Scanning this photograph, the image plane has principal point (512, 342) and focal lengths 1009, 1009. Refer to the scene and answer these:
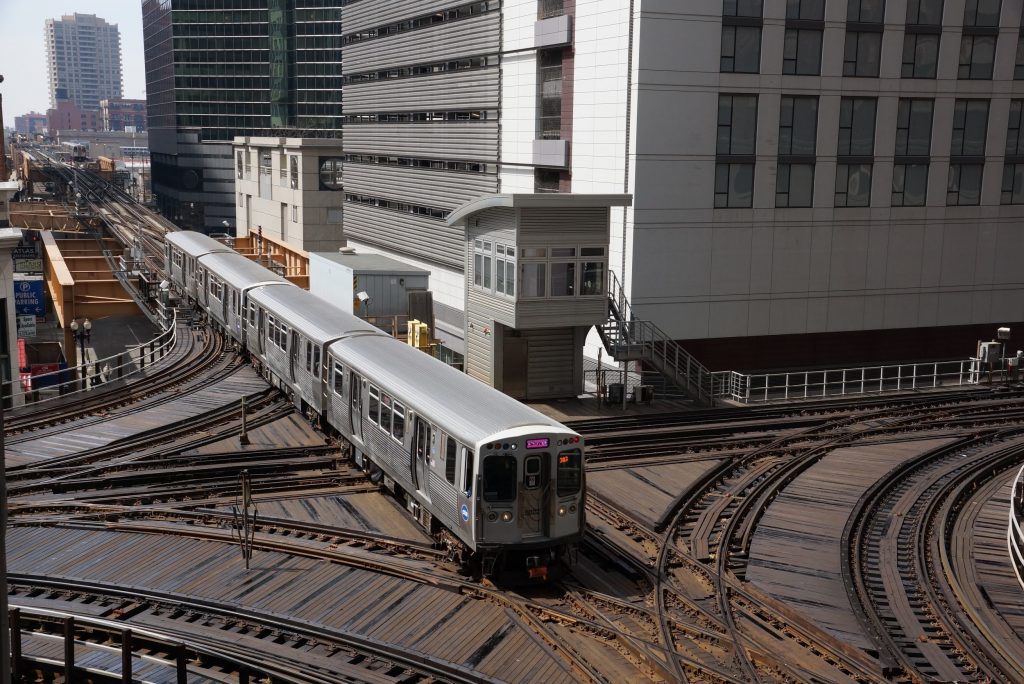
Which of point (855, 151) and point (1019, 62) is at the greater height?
point (1019, 62)

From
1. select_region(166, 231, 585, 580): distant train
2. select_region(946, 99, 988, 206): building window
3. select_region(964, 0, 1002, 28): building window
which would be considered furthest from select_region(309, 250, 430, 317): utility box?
select_region(964, 0, 1002, 28): building window

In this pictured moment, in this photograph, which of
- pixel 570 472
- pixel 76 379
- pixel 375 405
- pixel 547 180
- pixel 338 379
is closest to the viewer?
pixel 570 472

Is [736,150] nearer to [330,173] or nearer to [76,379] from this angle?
[76,379]

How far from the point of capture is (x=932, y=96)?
34188 mm

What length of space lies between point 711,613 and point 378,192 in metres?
40.8

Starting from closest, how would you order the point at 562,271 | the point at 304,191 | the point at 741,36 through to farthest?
the point at 562,271, the point at 741,36, the point at 304,191

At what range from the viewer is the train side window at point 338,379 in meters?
22.2

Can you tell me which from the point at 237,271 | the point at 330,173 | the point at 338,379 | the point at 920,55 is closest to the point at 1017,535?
the point at 338,379

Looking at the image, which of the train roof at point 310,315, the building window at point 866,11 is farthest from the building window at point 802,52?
the train roof at point 310,315

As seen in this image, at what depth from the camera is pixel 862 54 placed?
33.2m

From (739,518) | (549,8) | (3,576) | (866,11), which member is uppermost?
(549,8)

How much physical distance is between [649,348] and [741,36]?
10635 mm

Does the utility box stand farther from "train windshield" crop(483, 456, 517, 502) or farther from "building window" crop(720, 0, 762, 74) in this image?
"train windshield" crop(483, 456, 517, 502)

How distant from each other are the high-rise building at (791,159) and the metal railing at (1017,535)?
47.8 feet
